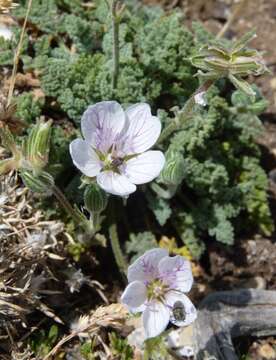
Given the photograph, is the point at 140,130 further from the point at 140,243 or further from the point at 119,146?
the point at 140,243

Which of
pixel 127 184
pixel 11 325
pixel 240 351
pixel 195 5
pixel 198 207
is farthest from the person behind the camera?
pixel 195 5

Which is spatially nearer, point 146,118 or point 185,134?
point 146,118

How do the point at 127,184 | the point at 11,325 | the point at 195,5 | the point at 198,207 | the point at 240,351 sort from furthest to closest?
the point at 195,5 → the point at 198,207 → the point at 240,351 → the point at 11,325 → the point at 127,184

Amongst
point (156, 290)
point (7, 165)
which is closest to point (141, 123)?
point (7, 165)

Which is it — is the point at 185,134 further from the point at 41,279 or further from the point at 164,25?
the point at 41,279

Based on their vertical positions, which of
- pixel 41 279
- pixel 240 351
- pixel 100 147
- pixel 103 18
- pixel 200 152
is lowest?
pixel 240 351

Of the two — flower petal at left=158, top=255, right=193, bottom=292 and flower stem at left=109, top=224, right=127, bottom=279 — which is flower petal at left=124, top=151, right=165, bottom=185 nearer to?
flower petal at left=158, top=255, right=193, bottom=292

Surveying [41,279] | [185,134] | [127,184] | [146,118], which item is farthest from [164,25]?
[41,279]
